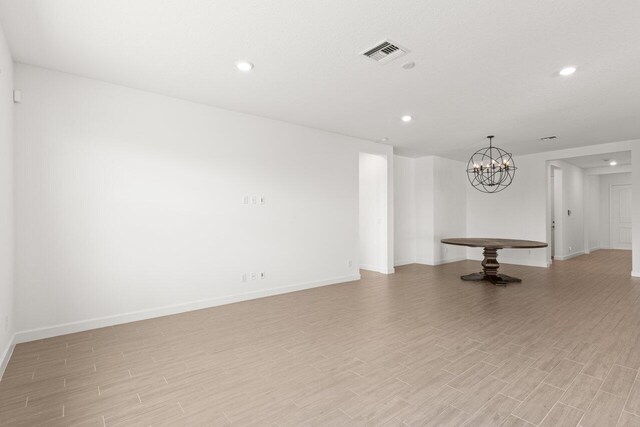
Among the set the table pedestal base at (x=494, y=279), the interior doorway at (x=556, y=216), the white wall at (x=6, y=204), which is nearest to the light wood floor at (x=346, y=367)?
the white wall at (x=6, y=204)

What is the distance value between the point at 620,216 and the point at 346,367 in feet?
40.7

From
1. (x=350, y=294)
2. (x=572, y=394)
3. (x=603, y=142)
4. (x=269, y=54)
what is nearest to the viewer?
(x=572, y=394)

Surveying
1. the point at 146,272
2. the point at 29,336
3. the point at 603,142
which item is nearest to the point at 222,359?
the point at 146,272

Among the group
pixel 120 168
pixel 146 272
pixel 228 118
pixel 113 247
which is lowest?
pixel 146 272

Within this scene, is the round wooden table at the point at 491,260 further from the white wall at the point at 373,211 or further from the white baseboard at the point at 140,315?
the white baseboard at the point at 140,315

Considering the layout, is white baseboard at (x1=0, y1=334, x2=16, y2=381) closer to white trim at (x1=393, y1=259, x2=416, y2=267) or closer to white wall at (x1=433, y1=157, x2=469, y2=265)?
white trim at (x1=393, y1=259, x2=416, y2=267)

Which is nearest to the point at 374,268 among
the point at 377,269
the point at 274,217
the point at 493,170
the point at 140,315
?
the point at 377,269

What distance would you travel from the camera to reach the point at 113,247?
3.51 m

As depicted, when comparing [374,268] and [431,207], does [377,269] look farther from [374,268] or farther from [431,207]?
[431,207]

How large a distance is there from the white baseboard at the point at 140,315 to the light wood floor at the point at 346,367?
11cm

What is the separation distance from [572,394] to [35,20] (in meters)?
4.80

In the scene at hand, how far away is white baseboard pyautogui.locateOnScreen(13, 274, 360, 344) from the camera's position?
10.1 feet

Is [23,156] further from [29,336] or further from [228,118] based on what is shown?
[228,118]

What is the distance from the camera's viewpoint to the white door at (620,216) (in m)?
10.0
